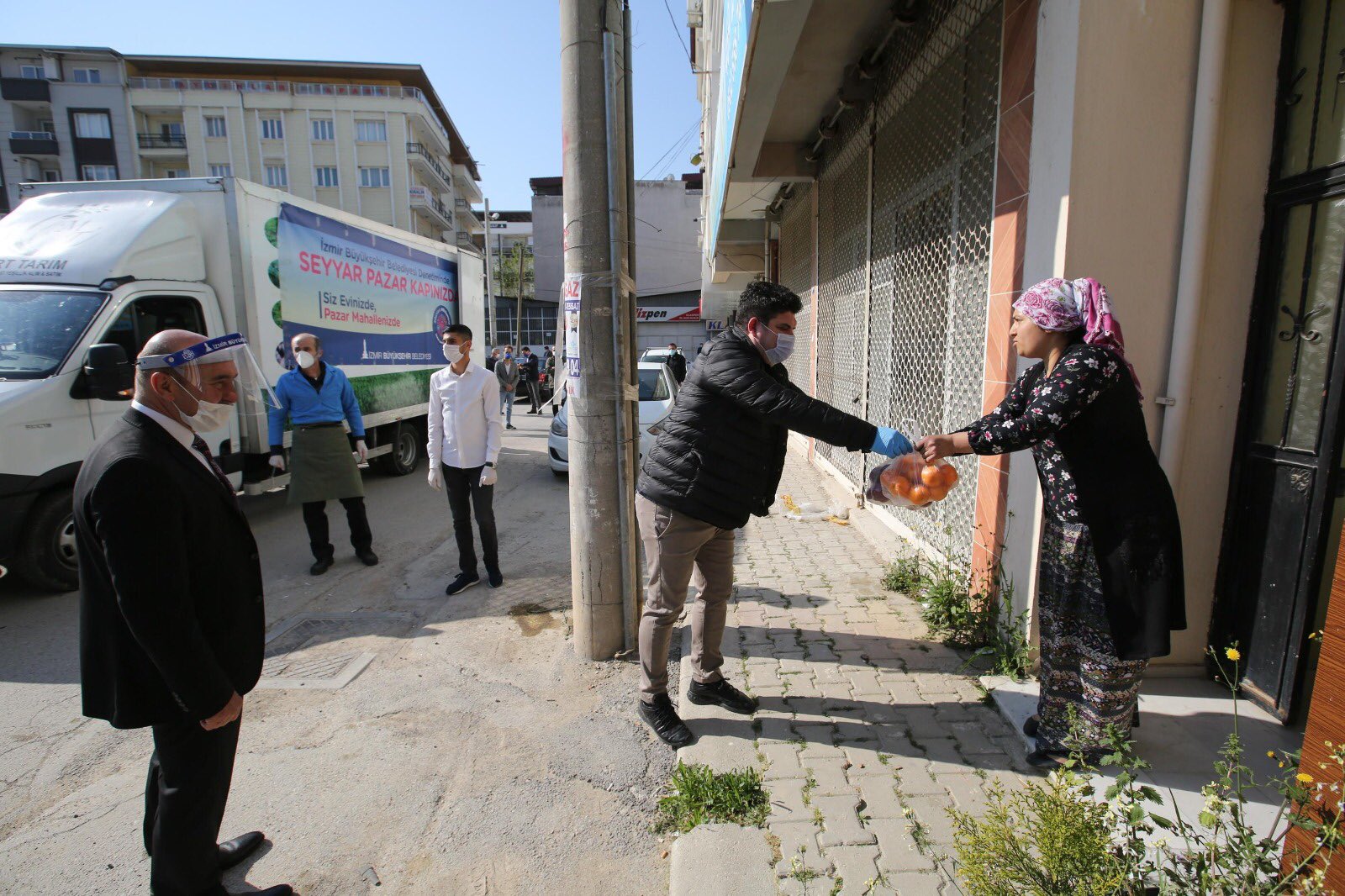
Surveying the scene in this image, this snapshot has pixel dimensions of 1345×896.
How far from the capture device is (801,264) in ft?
33.4

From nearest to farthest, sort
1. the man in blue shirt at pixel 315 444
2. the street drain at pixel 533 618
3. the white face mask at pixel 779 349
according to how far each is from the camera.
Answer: the white face mask at pixel 779 349 → the street drain at pixel 533 618 → the man in blue shirt at pixel 315 444

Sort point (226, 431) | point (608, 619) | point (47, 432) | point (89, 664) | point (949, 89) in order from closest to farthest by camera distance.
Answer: point (89, 664)
point (608, 619)
point (949, 89)
point (47, 432)
point (226, 431)

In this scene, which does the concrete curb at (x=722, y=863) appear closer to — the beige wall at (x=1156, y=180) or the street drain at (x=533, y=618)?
the street drain at (x=533, y=618)

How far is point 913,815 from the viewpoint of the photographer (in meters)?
2.42

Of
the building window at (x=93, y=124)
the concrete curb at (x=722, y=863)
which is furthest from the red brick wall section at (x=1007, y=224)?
the building window at (x=93, y=124)

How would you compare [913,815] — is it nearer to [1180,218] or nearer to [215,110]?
[1180,218]

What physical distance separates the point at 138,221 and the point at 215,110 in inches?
1996

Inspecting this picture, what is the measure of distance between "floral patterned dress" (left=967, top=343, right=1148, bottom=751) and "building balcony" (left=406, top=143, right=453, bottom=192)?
168 ft

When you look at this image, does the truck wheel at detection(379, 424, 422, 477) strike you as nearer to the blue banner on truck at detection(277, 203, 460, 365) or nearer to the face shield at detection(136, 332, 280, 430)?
the blue banner on truck at detection(277, 203, 460, 365)

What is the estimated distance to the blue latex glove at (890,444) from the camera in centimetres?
272

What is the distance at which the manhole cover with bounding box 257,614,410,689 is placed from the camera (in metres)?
3.79

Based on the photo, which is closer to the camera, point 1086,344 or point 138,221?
point 1086,344

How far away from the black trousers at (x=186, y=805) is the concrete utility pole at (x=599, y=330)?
6.19 ft

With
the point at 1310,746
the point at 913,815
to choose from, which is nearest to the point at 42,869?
the point at 913,815
